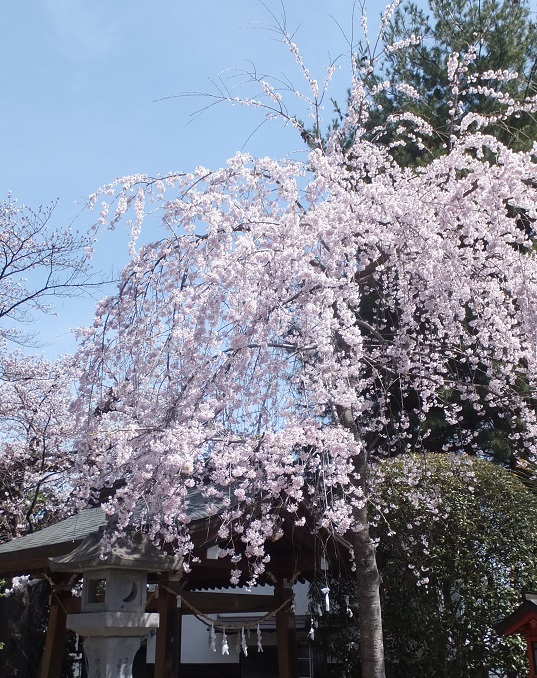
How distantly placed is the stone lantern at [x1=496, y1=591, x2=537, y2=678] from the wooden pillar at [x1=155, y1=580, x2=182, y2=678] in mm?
2986

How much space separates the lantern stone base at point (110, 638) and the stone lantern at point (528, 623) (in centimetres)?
291

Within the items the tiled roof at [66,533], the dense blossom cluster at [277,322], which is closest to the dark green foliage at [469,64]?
the dense blossom cluster at [277,322]

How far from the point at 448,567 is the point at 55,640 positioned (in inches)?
173

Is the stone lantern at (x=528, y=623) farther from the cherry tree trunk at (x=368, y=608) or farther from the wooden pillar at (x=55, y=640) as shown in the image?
the wooden pillar at (x=55, y=640)

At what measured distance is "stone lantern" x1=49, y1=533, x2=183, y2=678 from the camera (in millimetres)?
4922

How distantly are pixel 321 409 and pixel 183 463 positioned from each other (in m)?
1.16

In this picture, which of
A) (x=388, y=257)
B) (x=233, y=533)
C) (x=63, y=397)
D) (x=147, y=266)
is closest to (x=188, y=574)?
(x=233, y=533)

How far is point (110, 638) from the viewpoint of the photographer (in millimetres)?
4953

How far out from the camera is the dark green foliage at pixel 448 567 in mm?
7008

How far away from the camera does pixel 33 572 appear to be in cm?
772

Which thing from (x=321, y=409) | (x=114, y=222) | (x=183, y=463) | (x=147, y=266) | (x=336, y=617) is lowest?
(x=336, y=617)

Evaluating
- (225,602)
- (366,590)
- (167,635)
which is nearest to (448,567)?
(366,590)

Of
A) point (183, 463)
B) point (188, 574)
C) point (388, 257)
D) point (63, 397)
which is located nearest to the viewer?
point (183, 463)

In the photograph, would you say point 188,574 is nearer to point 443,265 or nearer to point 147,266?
point 147,266
